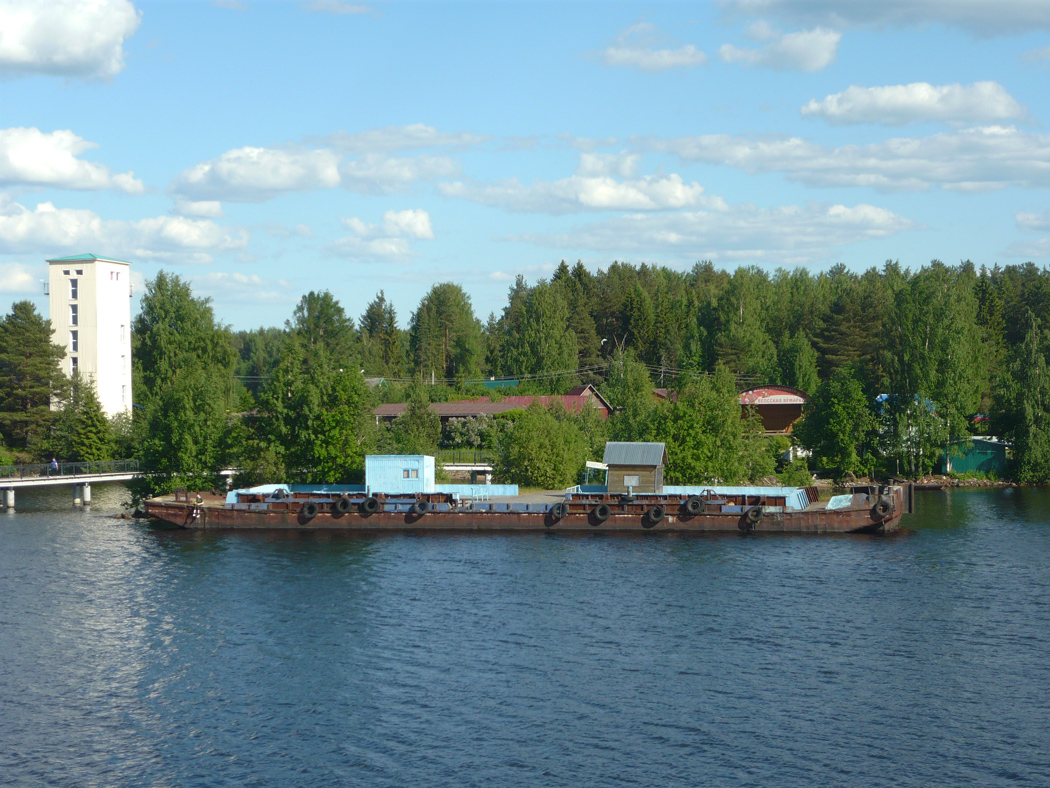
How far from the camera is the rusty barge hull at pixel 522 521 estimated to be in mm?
62281

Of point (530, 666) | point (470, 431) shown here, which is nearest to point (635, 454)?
point (530, 666)

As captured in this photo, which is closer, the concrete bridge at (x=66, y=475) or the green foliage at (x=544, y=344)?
the concrete bridge at (x=66, y=475)

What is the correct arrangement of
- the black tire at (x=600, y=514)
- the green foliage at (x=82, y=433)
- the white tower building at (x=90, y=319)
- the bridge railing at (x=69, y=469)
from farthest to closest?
the white tower building at (x=90, y=319) → the green foliage at (x=82, y=433) → the bridge railing at (x=69, y=469) → the black tire at (x=600, y=514)

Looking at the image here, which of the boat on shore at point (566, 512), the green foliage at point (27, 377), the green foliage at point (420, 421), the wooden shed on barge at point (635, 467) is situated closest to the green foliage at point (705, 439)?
the boat on shore at point (566, 512)

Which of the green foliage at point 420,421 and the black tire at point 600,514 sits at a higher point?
the green foliage at point 420,421

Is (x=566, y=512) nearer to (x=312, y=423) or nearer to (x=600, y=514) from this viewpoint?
(x=600, y=514)

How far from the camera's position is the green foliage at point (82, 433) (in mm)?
88875

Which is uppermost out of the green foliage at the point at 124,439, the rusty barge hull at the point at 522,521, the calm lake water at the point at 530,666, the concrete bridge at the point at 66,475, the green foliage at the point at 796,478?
the green foliage at the point at 124,439

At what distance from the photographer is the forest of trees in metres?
73.2

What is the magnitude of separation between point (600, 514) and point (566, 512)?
2.28 metres

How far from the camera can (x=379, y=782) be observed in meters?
25.7

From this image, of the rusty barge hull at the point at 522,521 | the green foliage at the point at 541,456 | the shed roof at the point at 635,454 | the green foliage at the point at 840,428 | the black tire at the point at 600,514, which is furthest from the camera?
the green foliage at the point at 840,428

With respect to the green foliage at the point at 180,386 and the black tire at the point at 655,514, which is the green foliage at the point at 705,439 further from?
the green foliage at the point at 180,386

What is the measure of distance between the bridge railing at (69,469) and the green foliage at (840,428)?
196ft
